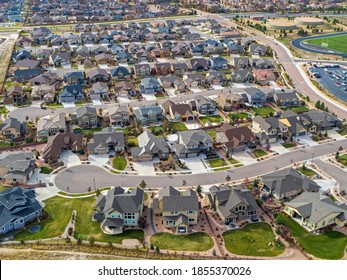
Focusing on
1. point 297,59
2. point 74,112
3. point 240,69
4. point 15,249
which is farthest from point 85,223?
point 297,59

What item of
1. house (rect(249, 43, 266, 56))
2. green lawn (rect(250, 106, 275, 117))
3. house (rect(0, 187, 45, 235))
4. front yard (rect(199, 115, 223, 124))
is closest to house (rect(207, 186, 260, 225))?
house (rect(0, 187, 45, 235))

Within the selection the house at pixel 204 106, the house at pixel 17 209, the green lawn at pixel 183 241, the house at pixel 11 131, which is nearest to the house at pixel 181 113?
the house at pixel 204 106

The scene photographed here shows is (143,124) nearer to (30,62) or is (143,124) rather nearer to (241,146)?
(241,146)

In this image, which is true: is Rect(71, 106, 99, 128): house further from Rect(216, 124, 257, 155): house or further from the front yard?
Rect(216, 124, 257, 155): house

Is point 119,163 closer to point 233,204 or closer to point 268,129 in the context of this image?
point 233,204

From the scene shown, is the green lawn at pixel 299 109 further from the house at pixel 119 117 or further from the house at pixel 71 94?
the house at pixel 71 94
